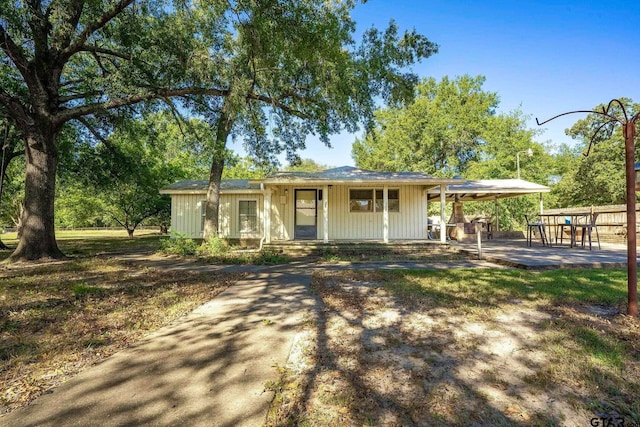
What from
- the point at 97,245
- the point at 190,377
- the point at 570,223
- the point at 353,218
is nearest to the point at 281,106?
the point at 353,218

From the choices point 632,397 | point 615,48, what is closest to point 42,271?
point 632,397

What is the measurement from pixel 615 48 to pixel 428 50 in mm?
5821

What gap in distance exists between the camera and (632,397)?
2.14m

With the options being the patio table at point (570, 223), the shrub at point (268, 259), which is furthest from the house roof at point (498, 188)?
the shrub at point (268, 259)

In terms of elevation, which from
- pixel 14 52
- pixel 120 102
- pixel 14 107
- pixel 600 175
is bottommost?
pixel 600 175

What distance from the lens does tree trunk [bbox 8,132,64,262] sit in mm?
8953

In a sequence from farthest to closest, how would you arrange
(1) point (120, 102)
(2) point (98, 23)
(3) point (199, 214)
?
1. (3) point (199, 214)
2. (1) point (120, 102)
3. (2) point (98, 23)

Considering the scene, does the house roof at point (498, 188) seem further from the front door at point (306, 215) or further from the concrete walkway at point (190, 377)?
the concrete walkway at point (190, 377)

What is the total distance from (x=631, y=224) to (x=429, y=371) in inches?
124

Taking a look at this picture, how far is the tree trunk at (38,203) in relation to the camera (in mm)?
8953

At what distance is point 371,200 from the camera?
1269 cm

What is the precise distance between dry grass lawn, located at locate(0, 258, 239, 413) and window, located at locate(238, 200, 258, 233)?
6716 millimetres

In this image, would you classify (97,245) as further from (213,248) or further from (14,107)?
(213,248)

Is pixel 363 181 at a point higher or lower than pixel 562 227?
higher
